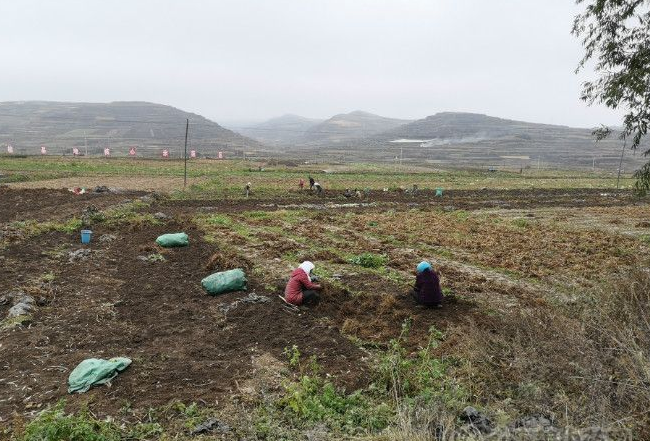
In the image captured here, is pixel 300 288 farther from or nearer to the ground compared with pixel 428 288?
nearer to the ground

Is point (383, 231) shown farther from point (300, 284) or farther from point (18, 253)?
point (18, 253)

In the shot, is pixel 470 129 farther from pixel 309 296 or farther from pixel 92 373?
pixel 92 373

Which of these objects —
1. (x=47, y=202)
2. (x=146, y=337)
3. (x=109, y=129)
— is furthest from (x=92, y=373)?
(x=109, y=129)

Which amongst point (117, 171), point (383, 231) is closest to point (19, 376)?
point (383, 231)

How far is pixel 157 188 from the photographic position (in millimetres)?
29172

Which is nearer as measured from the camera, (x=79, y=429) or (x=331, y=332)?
(x=79, y=429)

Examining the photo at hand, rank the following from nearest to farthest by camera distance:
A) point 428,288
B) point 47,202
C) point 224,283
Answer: point 428,288 → point 224,283 → point 47,202

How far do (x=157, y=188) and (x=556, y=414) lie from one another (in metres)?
28.1

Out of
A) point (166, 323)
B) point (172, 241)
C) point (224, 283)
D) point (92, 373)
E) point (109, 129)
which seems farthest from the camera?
point (109, 129)

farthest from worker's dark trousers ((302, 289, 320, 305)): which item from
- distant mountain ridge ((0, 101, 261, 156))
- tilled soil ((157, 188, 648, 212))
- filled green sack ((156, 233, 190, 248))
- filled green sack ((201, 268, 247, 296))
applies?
distant mountain ridge ((0, 101, 261, 156))

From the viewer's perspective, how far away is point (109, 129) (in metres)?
152

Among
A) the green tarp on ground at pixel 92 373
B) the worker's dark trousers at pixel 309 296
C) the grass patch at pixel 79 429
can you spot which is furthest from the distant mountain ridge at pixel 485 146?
the grass patch at pixel 79 429

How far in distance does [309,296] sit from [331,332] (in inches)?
52.4

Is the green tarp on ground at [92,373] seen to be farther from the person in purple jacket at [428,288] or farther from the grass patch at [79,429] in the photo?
the person in purple jacket at [428,288]
